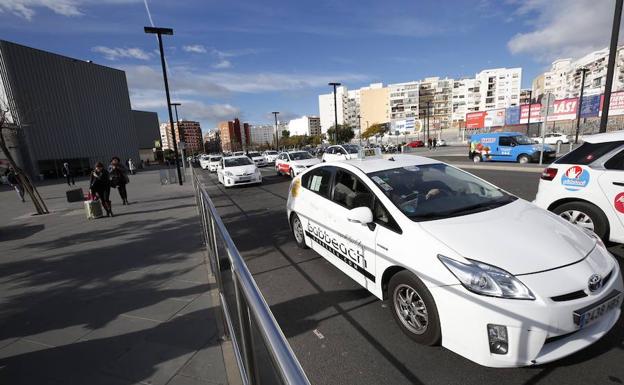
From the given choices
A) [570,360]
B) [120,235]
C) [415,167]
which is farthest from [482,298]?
[120,235]

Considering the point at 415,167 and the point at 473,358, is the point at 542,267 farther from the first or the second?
the point at 415,167

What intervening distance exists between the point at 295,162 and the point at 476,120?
51456 mm

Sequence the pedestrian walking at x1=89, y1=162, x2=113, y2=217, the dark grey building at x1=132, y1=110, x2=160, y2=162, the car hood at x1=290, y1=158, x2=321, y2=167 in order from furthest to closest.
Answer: the dark grey building at x1=132, y1=110, x2=160, y2=162 → the car hood at x1=290, y1=158, x2=321, y2=167 → the pedestrian walking at x1=89, y1=162, x2=113, y2=217

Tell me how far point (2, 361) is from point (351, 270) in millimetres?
3361

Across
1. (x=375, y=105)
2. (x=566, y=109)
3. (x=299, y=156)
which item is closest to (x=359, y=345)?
(x=299, y=156)

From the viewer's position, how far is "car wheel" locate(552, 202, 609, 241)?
163 inches

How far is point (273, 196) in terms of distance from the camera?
11.1 meters

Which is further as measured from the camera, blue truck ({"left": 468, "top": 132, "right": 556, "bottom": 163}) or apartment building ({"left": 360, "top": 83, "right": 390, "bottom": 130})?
apartment building ({"left": 360, "top": 83, "right": 390, "bottom": 130})

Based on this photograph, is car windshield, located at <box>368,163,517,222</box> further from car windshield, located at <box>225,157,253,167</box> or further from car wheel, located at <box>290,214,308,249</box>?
car windshield, located at <box>225,157,253,167</box>

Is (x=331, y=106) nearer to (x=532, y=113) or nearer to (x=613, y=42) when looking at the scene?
(x=532, y=113)

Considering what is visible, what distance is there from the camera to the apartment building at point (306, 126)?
160m

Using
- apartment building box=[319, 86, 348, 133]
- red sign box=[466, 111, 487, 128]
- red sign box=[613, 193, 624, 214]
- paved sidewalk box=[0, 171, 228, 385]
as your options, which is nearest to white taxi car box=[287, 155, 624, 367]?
paved sidewalk box=[0, 171, 228, 385]

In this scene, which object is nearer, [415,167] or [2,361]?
[2,361]

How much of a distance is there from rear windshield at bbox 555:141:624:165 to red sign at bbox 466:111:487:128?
55276 mm
